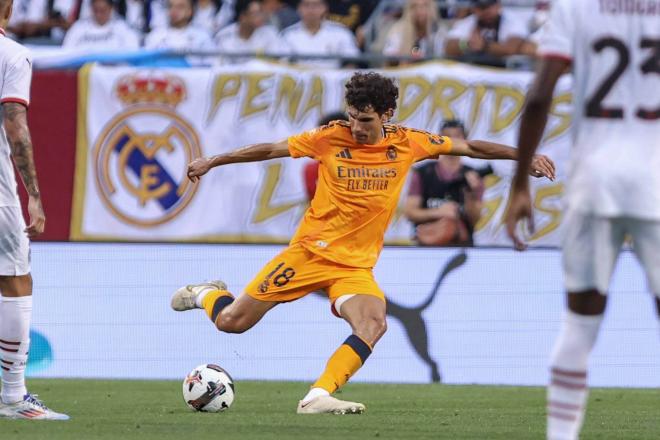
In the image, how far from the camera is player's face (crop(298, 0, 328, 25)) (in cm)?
1664

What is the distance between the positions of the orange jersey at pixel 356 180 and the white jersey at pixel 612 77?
377 centimetres

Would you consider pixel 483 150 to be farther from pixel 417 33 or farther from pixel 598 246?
pixel 417 33

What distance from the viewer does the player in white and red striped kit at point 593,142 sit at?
5508 mm

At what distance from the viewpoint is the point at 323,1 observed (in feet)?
56.4

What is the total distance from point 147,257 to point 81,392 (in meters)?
1.99

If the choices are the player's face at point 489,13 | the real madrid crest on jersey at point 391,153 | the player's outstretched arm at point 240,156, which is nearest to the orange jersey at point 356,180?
the real madrid crest on jersey at point 391,153

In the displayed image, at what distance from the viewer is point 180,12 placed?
16.9 metres

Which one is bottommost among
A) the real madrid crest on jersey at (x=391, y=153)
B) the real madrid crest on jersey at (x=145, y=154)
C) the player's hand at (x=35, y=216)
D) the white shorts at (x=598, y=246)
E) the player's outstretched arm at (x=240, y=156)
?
the real madrid crest on jersey at (x=145, y=154)

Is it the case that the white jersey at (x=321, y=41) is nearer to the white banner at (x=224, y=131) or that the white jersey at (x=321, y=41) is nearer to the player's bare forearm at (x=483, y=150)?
the white banner at (x=224, y=131)

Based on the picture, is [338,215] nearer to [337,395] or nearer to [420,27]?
[337,395]

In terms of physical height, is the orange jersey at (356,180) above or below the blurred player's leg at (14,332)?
above

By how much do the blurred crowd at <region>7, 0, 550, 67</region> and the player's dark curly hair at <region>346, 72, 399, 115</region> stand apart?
22.3 feet

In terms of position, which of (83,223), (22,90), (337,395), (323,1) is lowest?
(83,223)

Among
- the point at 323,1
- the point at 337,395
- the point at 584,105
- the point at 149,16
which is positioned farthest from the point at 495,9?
the point at 584,105
